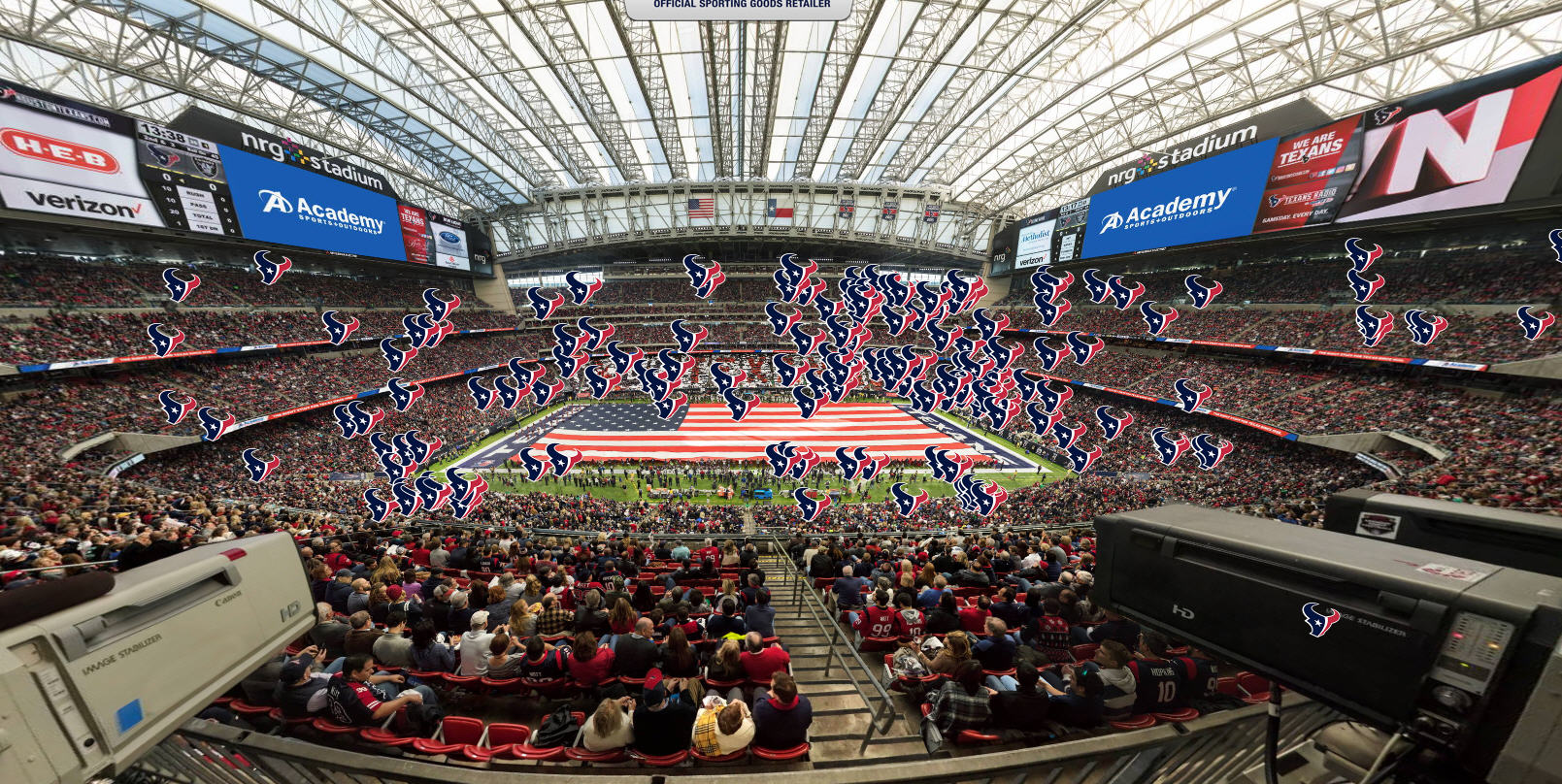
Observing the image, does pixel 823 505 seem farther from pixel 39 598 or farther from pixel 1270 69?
pixel 1270 69

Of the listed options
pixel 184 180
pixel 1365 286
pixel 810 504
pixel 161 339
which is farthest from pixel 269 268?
pixel 1365 286

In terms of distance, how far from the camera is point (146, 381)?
75.4 feet

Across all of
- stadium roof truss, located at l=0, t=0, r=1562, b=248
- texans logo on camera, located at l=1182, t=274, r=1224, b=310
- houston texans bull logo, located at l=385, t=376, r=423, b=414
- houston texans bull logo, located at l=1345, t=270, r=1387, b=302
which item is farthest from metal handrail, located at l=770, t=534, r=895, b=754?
texans logo on camera, located at l=1182, t=274, r=1224, b=310

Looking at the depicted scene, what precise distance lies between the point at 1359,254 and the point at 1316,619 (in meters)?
38.7

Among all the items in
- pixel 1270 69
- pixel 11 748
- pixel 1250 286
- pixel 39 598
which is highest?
pixel 1270 69

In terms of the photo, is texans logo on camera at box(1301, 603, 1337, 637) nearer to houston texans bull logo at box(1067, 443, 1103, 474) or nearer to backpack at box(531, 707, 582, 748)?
backpack at box(531, 707, 582, 748)

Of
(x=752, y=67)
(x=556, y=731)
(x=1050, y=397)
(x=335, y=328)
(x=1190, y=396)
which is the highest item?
(x=752, y=67)

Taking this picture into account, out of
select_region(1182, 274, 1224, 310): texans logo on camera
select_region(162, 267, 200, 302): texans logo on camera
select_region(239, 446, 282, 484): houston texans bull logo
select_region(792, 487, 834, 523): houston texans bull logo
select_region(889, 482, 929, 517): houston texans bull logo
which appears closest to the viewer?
select_region(792, 487, 834, 523): houston texans bull logo

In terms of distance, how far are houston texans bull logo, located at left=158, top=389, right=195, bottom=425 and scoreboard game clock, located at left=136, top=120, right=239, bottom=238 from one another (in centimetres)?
1102

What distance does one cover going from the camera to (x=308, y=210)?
32.4 meters

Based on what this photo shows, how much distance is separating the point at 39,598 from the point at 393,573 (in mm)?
6446

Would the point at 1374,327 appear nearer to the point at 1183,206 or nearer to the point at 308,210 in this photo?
the point at 1183,206

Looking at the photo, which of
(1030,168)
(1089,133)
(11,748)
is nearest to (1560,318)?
(1089,133)

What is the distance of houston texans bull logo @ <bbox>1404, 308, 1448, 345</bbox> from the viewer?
21375 mm
